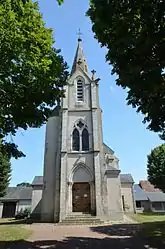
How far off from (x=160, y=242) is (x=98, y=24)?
9251 millimetres

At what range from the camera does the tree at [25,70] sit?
8.84 metres

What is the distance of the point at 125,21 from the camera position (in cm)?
760

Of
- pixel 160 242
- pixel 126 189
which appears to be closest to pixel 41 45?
pixel 160 242

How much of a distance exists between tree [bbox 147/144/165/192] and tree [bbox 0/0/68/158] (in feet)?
97.2

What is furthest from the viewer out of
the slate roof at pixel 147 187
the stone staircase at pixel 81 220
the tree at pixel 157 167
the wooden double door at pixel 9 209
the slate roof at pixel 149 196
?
the slate roof at pixel 147 187

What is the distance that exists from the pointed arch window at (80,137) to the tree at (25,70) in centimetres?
1260

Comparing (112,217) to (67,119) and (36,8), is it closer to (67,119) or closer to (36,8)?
(67,119)

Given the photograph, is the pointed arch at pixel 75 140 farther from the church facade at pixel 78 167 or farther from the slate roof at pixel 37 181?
the slate roof at pixel 37 181

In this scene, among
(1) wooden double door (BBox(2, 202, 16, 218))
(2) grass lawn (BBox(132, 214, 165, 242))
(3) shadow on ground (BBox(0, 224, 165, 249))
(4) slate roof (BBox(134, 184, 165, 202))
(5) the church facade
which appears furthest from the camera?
(4) slate roof (BBox(134, 184, 165, 202))

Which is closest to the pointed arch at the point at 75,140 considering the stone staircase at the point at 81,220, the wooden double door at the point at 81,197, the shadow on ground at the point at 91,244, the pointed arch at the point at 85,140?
the pointed arch at the point at 85,140

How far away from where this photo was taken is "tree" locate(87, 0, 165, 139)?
22.7 ft

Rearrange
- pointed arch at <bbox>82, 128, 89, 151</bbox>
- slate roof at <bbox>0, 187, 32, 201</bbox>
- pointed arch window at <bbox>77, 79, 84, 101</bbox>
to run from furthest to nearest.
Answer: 1. slate roof at <bbox>0, 187, 32, 201</bbox>
2. pointed arch window at <bbox>77, 79, 84, 101</bbox>
3. pointed arch at <bbox>82, 128, 89, 151</bbox>

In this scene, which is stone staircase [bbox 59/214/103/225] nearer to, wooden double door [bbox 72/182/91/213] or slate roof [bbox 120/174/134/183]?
wooden double door [bbox 72/182/91/213]

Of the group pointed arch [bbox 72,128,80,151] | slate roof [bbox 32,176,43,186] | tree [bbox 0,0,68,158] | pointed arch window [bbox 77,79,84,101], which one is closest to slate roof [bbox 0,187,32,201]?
slate roof [bbox 32,176,43,186]
